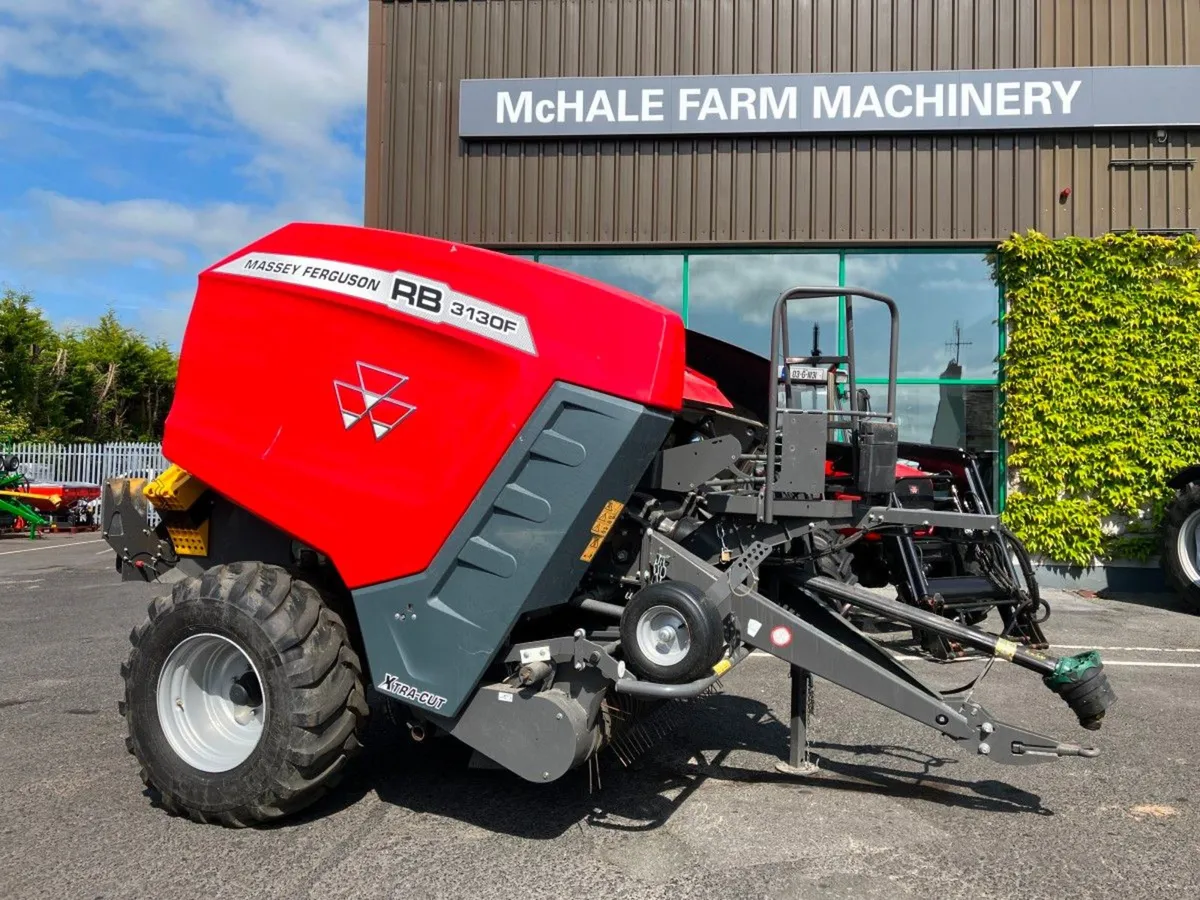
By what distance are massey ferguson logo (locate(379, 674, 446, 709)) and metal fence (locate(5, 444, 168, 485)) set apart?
18884mm

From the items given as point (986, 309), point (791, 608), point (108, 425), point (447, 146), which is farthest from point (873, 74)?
point (108, 425)

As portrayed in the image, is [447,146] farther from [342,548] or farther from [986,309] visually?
[342,548]

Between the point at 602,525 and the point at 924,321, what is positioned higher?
the point at 924,321

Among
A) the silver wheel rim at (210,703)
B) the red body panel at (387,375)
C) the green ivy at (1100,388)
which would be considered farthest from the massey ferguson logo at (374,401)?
the green ivy at (1100,388)

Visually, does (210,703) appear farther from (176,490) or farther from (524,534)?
(524,534)

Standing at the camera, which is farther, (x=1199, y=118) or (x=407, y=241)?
(x=1199, y=118)

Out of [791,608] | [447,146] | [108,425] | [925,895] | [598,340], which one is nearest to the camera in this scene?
[925,895]

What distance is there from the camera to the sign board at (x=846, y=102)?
1166cm

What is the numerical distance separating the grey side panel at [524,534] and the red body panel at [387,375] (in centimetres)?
6

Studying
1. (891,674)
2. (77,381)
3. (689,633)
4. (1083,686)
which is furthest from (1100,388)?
(77,381)

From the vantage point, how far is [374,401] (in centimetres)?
367

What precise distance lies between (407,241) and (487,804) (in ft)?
7.48

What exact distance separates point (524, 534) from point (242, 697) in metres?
1.45

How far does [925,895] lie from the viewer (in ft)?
10.3
